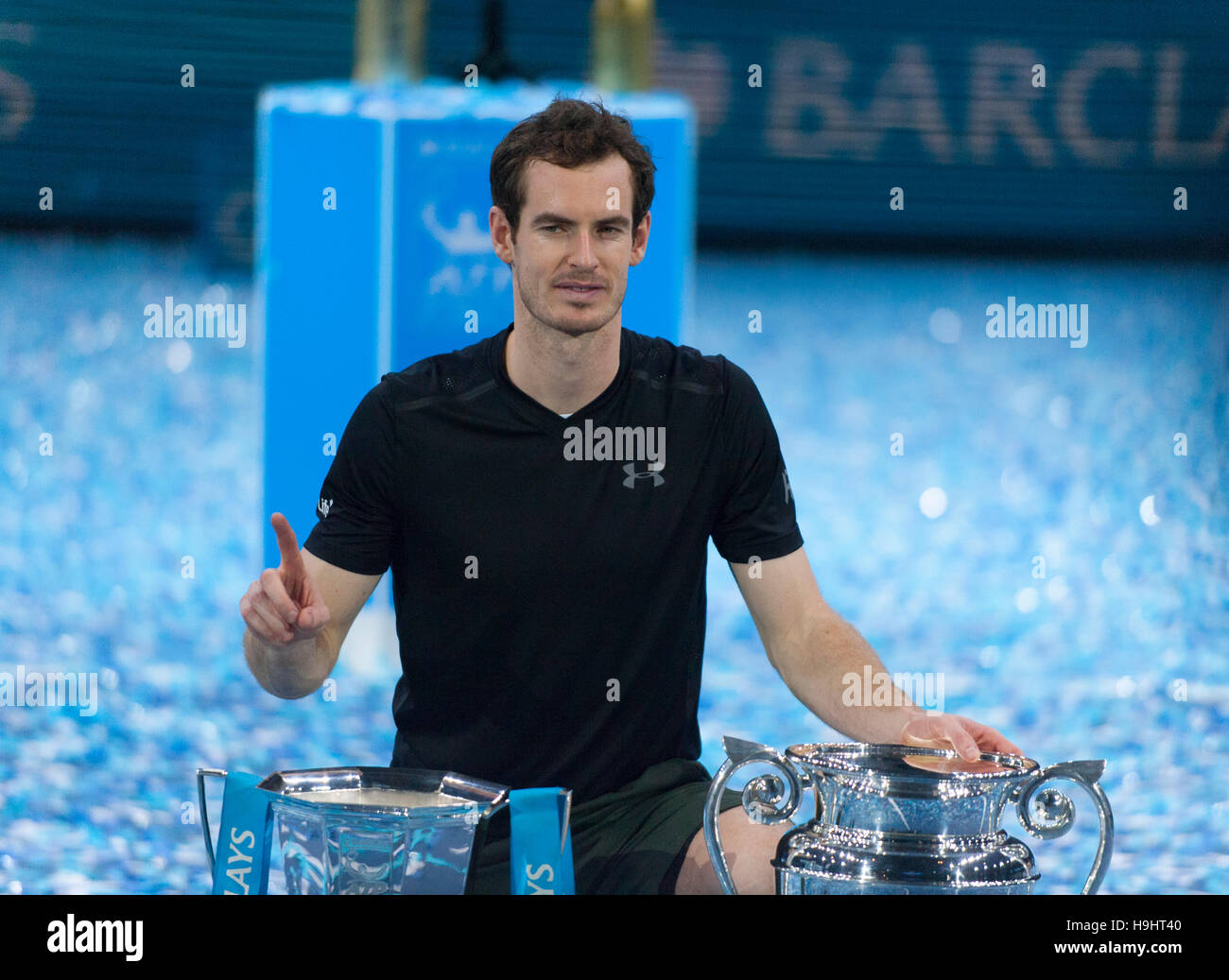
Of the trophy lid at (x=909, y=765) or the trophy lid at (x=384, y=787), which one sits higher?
the trophy lid at (x=909, y=765)

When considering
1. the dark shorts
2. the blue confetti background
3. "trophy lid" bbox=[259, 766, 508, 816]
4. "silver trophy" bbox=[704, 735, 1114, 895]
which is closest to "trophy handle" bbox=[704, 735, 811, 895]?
"silver trophy" bbox=[704, 735, 1114, 895]

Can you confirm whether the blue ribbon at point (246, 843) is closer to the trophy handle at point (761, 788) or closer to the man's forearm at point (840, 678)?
the trophy handle at point (761, 788)

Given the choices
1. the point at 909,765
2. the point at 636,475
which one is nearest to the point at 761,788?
the point at 909,765

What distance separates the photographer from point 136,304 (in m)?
6.74

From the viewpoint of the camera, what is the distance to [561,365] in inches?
50.9

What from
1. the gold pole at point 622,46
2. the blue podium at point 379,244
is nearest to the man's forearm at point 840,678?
the blue podium at point 379,244

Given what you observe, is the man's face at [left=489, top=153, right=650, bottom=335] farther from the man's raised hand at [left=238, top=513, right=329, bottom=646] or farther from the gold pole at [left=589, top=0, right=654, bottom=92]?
the gold pole at [left=589, top=0, right=654, bottom=92]

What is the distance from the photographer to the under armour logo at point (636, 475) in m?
1.27

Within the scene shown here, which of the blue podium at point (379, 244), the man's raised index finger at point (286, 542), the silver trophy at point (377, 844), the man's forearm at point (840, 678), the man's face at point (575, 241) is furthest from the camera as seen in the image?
the blue podium at point (379, 244)

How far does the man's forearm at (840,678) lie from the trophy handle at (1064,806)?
0.27 m

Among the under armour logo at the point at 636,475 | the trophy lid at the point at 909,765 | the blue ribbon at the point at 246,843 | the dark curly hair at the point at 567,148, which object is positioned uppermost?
the dark curly hair at the point at 567,148

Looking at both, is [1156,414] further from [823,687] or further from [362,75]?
[823,687]

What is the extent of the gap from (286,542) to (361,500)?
1.20 ft
